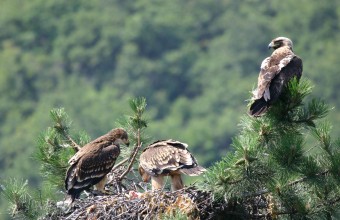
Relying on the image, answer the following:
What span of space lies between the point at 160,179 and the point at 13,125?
4697cm

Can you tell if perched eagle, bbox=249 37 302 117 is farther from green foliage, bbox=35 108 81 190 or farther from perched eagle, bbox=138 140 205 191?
green foliage, bbox=35 108 81 190

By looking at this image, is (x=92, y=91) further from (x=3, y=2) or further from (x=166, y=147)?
(x=166, y=147)

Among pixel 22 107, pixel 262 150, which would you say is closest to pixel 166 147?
pixel 262 150

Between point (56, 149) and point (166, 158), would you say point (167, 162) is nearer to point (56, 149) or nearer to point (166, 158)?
point (166, 158)

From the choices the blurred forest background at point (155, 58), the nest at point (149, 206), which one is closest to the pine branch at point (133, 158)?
the nest at point (149, 206)

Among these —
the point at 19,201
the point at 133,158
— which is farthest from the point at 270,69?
the point at 19,201

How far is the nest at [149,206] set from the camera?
43.8 feet

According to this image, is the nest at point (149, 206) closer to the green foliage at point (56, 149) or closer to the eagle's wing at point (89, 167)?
the eagle's wing at point (89, 167)

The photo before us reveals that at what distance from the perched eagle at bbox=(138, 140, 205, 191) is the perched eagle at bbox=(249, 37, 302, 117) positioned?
1363mm

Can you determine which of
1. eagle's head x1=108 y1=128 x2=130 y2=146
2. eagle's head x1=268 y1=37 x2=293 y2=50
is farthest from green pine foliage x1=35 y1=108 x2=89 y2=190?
eagle's head x1=268 y1=37 x2=293 y2=50

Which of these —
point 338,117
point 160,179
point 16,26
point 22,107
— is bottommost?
point 160,179

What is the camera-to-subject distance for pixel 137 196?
1405cm

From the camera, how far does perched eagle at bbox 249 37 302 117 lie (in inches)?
519

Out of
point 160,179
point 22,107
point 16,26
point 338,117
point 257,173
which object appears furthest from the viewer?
point 16,26
